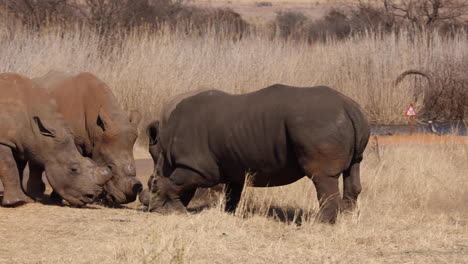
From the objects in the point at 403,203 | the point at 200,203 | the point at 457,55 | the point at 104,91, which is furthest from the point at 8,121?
the point at 457,55

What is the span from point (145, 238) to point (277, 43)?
13.6m

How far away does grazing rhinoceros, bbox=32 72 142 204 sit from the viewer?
11031 millimetres

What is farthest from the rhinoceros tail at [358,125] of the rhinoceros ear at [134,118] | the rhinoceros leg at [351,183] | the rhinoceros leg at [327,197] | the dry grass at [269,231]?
the rhinoceros ear at [134,118]

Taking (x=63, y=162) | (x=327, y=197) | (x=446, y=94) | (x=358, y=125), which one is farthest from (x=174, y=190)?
(x=446, y=94)

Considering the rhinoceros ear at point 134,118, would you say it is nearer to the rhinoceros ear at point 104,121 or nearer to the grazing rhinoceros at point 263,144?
the rhinoceros ear at point 104,121

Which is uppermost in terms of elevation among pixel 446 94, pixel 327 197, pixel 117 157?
pixel 327 197

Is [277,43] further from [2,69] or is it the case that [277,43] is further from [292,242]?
[292,242]

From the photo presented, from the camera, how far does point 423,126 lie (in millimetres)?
20375

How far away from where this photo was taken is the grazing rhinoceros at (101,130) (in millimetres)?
11031

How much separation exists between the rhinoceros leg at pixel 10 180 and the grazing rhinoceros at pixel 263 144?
1.49 meters

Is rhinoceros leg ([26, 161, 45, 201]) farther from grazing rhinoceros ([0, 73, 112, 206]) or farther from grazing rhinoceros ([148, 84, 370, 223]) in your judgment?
grazing rhinoceros ([148, 84, 370, 223])

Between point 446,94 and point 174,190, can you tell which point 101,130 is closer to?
point 174,190

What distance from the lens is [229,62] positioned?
1933cm

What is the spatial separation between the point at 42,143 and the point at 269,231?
116 inches
